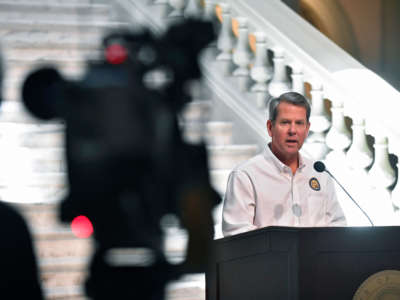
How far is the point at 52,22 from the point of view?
289 inches

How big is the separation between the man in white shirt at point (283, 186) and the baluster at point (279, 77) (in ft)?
7.73

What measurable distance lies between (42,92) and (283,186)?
1.20 metres

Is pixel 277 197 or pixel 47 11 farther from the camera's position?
pixel 47 11

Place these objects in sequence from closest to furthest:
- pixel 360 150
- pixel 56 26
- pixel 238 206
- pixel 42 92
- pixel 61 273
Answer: pixel 42 92 < pixel 238 206 < pixel 61 273 < pixel 360 150 < pixel 56 26

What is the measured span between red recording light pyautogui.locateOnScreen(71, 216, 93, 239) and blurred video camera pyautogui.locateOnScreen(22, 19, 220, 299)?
296 millimetres

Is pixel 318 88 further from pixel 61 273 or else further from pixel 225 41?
pixel 61 273

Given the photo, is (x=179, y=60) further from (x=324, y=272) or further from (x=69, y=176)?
(x=324, y=272)

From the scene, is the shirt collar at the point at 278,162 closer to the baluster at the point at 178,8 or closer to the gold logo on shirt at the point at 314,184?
the gold logo on shirt at the point at 314,184

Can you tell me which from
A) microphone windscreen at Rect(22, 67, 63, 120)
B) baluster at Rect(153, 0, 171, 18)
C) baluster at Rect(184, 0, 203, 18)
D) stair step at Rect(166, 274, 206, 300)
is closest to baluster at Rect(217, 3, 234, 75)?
baluster at Rect(184, 0, 203, 18)

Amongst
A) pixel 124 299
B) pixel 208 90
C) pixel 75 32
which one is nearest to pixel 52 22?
pixel 75 32

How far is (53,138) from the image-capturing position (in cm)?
637

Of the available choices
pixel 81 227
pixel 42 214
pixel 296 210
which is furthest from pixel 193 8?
pixel 81 227

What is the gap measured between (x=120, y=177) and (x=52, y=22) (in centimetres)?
357

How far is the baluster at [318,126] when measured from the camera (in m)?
6.39
